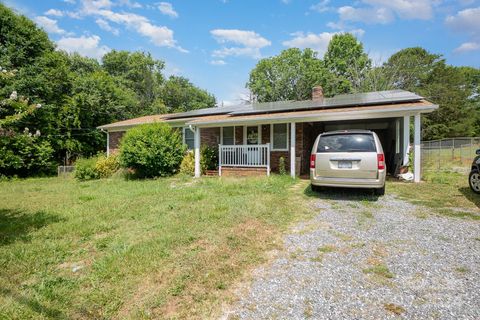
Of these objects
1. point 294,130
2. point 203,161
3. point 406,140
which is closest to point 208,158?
point 203,161

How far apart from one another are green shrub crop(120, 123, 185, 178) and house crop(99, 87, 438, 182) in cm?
123

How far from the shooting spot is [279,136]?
11.8 meters

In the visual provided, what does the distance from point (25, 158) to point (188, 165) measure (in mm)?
11240

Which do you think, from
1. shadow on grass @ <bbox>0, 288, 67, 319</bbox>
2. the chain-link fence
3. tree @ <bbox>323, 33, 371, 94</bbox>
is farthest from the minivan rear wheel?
tree @ <bbox>323, 33, 371, 94</bbox>

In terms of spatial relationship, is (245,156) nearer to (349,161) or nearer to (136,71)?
(349,161)

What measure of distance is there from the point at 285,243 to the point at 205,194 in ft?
12.5

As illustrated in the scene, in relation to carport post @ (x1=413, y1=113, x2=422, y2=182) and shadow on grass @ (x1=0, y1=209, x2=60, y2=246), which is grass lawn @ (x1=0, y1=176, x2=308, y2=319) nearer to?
shadow on grass @ (x1=0, y1=209, x2=60, y2=246)

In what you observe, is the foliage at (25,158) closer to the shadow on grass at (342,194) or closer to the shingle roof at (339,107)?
the shingle roof at (339,107)

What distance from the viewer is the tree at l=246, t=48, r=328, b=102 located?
3428 centimetres

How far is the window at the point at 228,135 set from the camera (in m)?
12.9

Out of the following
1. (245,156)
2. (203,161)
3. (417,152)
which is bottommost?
(203,161)

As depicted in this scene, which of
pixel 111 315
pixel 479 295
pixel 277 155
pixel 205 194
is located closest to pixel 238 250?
pixel 111 315

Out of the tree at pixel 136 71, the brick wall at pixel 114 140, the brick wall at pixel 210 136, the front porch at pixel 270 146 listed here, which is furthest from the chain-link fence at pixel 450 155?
the tree at pixel 136 71

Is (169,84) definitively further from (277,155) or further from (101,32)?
(277,155)
